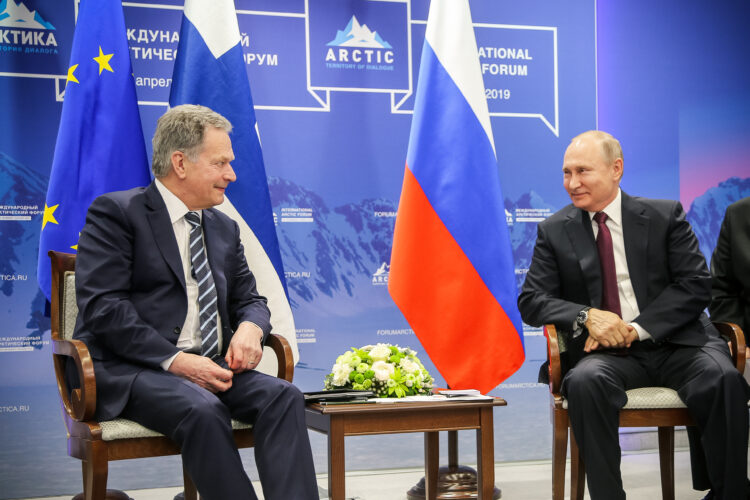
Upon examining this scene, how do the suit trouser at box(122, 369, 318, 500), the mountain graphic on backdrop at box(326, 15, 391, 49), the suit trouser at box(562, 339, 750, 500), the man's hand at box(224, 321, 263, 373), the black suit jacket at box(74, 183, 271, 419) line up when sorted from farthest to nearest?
the mountain graphic on backdrop at box(326, 15, 391, 49), the suit trouser at box(562, 339, 750, 500), the man's hand at box(224, 321, 263, 373), the black suit jacket at box(74, 183, 271, 419), the suit trouser at box(122, 369, 318, 500)

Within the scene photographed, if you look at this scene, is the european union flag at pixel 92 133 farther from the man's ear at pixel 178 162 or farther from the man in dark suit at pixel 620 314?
the man in dark suit at pixel 620 314

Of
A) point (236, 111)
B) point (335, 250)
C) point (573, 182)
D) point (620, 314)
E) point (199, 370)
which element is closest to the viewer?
point (199, 370)

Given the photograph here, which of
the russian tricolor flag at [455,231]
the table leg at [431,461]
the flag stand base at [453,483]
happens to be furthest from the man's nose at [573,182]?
the flag stand base at [453,483]

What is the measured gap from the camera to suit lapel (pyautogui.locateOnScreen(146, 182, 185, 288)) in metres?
2.83

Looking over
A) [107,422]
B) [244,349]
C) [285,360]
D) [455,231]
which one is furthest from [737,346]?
[107,422]

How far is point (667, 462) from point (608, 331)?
69 centimetres

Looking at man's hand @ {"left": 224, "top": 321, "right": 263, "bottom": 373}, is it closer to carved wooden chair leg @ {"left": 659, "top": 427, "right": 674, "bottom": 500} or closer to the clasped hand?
the clasped hand

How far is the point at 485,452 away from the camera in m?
3.01

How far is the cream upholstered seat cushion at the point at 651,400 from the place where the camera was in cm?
301

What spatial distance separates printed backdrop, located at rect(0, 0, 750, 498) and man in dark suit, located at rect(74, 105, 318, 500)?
0.77m

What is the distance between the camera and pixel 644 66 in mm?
5109

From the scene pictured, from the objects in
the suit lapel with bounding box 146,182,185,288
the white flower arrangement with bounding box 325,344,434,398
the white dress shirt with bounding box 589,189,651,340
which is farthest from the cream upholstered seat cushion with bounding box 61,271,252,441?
the white dress shirt with bounding box 589,189,651,340

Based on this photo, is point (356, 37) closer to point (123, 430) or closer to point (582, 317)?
point (582, 317)

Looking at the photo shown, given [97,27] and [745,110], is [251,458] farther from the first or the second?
[745,110]
